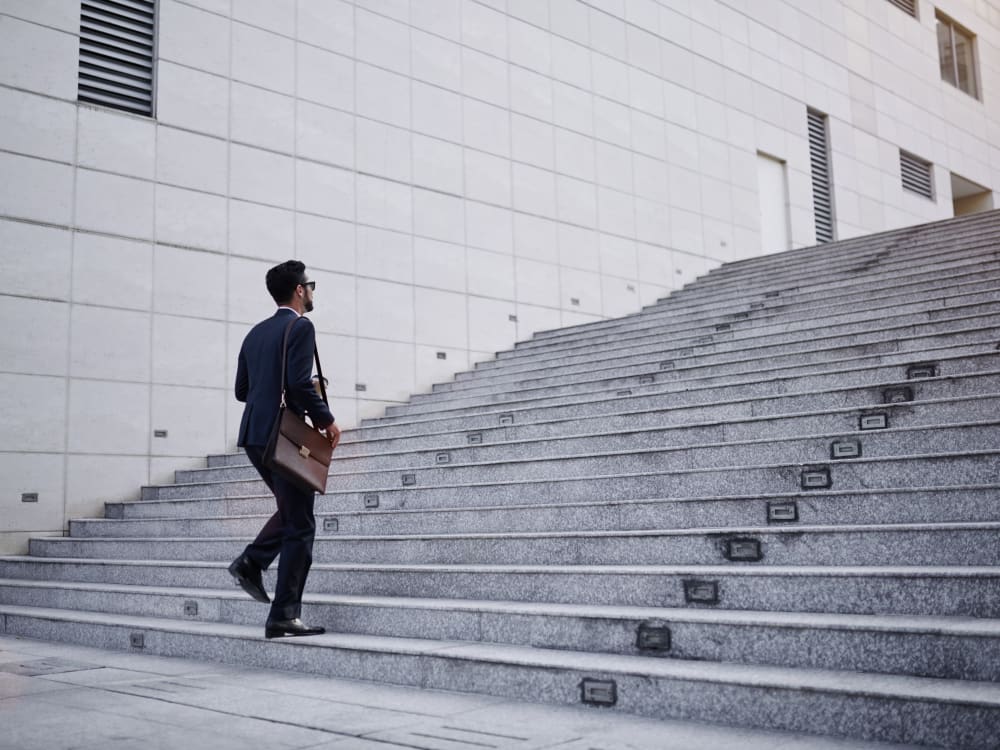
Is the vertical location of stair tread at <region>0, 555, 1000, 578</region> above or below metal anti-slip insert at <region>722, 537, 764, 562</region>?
below

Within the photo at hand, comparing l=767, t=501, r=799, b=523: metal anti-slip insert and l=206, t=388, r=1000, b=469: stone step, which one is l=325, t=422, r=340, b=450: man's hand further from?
l=206, t=388, r=1000, b=469: stone step

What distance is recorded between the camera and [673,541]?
16.3ft

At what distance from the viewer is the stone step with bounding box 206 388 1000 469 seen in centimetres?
582

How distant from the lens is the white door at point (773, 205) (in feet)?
59.6

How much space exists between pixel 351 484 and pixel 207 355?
115 inches

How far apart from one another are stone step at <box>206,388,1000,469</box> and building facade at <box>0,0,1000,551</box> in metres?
1.80

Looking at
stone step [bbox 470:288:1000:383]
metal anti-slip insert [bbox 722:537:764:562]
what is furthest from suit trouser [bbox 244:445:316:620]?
stone step [bbox 470:288:1000:383]

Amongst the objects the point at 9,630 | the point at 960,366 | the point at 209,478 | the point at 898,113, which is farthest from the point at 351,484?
the point at 898,113

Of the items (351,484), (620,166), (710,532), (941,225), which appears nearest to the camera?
(710,532)

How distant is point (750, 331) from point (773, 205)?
941 centimetres

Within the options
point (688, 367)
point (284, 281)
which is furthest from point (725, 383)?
point (284, 281)

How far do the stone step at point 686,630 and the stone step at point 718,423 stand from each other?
2.21 metres

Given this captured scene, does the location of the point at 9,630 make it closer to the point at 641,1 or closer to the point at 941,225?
the point at 941,225

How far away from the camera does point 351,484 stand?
8391 mm
